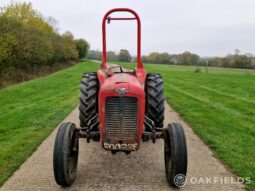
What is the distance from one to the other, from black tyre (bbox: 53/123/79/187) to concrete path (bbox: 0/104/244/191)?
0.58 ft

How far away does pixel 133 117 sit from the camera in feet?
14.7

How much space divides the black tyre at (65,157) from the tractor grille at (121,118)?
55 centimetres

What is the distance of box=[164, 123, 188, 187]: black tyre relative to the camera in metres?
4.23

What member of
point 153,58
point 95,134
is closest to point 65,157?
point 95,134

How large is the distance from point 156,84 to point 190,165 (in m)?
1.45

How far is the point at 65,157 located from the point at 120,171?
104 cm

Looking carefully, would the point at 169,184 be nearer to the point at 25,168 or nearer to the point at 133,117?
the point at 133,117

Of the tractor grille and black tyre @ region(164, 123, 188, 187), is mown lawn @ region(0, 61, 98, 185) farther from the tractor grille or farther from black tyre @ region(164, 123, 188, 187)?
black tyre @ region(164, 123, 188, 187)

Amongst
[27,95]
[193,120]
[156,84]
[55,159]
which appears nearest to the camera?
[55,159]

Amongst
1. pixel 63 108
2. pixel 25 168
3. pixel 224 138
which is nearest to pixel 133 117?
pixel 25 168

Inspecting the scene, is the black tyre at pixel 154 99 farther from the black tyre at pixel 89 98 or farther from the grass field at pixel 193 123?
the grass field at pixel 193 123

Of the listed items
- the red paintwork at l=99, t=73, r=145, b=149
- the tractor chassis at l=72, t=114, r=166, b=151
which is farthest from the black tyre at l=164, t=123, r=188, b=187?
the red paintwork at l=99, t=73, r=145, b=149

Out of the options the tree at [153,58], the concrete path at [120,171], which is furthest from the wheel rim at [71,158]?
the tree at [153,58]

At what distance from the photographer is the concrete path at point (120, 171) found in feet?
14.5
